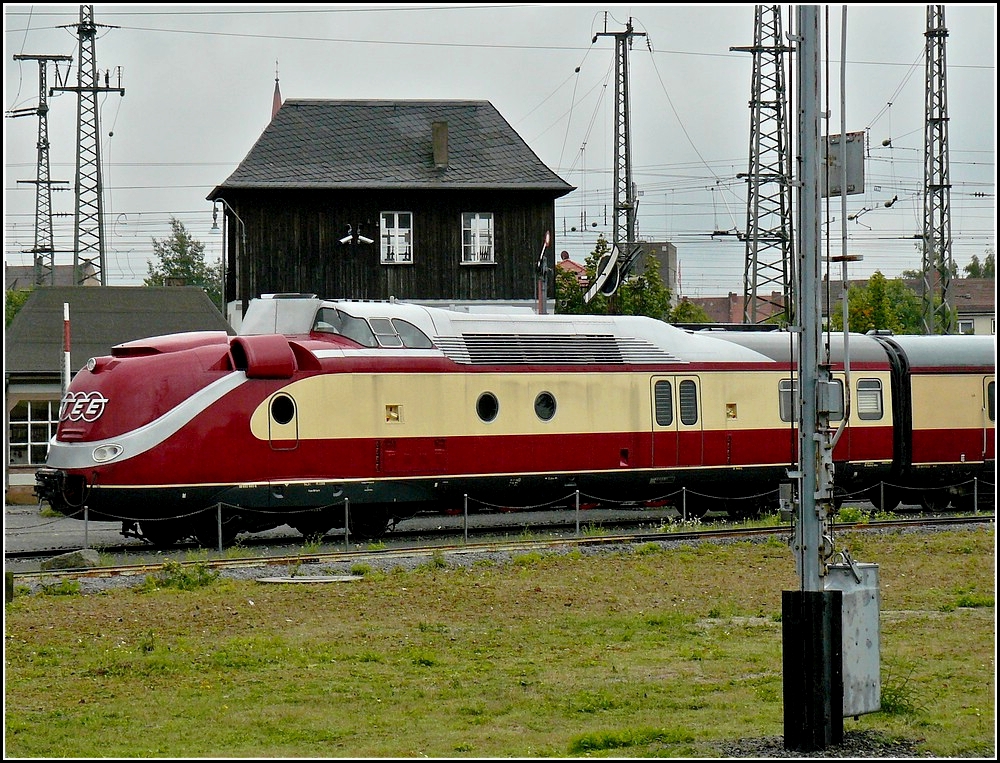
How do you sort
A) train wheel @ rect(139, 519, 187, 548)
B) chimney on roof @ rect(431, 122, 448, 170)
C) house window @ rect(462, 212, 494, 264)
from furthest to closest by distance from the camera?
chimney on roof @ rect(431, 122, 448, 170) < house window @ rect(462, 212, 494, 264) < train wheel @ rect(139, 519, 187, 548)

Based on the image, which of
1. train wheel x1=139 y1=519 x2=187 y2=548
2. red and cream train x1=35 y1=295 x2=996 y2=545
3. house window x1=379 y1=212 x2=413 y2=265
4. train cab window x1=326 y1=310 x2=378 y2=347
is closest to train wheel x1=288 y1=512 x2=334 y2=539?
red and cream train x1=35 y1=295 x2=996 y2=545

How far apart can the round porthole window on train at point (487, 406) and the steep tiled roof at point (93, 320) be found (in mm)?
13965

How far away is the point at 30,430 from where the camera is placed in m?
32.5

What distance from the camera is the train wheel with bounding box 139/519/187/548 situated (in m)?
21.1

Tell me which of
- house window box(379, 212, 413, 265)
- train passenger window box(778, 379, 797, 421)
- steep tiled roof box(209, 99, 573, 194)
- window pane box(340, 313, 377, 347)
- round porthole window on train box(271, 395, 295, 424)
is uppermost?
steep tiled roof box(209, 99, 573, 194)

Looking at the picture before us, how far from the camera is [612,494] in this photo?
24.2 meters

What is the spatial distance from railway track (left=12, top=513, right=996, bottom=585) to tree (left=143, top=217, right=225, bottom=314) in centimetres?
8246

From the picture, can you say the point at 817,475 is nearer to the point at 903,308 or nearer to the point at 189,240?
the point at 903,308

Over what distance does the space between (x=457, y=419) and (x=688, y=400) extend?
15.0 ft

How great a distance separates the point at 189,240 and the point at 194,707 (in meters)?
101

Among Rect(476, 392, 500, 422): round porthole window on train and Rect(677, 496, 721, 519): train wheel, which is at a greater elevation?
Rect(476, 392, 500, 422): round porthole window on train

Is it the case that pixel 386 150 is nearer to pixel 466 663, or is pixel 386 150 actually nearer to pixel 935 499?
pixel 935 499

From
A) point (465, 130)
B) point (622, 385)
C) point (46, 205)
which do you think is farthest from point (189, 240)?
point (622, 385)

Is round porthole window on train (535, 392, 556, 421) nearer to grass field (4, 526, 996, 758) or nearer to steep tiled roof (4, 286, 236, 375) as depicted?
grass field (4, 526, 996, 758)
